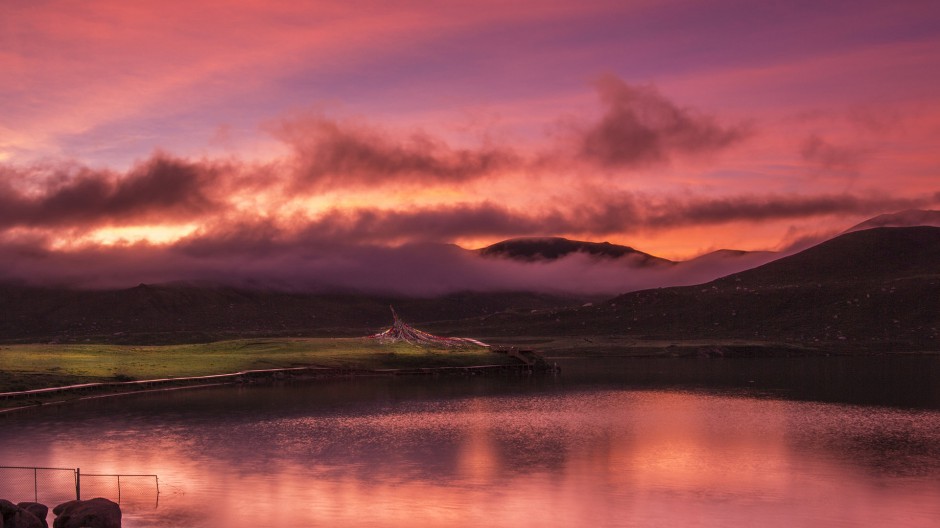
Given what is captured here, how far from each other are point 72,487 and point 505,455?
81.7 feet

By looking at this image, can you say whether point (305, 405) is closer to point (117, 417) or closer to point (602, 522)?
point (117, 417)

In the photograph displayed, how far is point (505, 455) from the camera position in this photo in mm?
56031

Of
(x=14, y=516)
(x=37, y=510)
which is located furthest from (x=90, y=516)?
(x=37, y=510)

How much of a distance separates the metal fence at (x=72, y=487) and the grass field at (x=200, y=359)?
4600 centimetres

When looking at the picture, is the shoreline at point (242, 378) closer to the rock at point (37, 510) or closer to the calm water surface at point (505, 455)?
the calm water surface at point (505, 455)

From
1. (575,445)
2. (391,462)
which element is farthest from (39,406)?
(575,445)

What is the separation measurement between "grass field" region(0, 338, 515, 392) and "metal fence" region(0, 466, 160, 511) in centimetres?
4600

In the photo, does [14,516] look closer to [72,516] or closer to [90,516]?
[72,516]

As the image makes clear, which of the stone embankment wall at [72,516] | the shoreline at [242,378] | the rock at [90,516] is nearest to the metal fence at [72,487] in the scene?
the stone embankment wall at [72,516]

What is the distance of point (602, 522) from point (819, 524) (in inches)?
359

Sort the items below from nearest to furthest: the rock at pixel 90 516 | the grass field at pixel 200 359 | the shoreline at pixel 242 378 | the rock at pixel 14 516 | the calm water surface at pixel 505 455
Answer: the rock at pixel 14 516 < the rock at pixel 90 516 < the calm water surface at pixel 505 455 < the shoreline at pixel 242 378 < the grass field at pixel 200 359

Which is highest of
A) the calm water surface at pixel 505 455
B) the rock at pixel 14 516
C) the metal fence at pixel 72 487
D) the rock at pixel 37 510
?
the rock at pixel 14 516

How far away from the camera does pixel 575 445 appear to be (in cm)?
6025

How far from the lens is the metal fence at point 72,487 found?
42188mm
